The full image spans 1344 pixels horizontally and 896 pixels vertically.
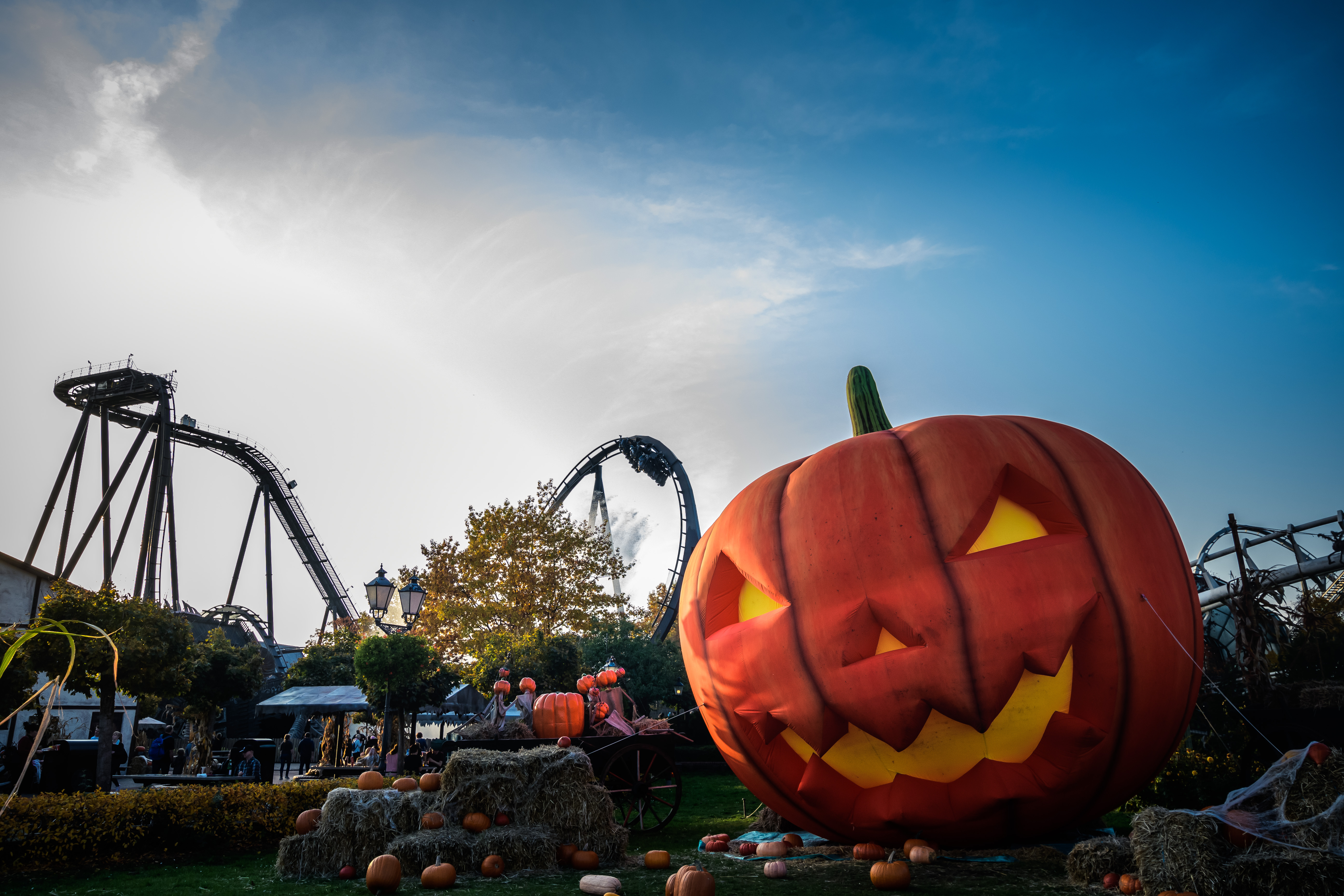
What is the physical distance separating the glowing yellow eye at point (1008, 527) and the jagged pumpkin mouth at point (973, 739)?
2.62 ft

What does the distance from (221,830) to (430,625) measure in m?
18.6

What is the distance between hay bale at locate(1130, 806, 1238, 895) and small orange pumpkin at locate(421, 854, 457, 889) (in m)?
4.61

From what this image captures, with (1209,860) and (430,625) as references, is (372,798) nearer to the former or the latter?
(1209,860)

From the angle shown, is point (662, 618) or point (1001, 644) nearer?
point (1001, 644)

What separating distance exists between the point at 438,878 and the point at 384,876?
0.40 metres

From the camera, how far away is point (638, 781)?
9.12 m

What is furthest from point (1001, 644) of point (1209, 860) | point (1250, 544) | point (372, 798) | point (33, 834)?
point (1250, 544)

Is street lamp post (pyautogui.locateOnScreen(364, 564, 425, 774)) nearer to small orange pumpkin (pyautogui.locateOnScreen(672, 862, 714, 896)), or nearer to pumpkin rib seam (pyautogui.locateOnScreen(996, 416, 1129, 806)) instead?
small orange pumpkin (pyautogui.locateOnScreen(672, 862, 714, 896))

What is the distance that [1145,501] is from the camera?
6.02m

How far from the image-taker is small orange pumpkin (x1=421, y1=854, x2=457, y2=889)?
5.99 m

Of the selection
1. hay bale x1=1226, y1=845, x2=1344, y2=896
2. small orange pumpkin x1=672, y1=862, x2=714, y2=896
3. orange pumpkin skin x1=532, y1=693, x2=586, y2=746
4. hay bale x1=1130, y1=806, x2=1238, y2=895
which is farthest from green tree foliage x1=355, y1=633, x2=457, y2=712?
hay bale x1=1226, y1=845, x2=1344, y2=896

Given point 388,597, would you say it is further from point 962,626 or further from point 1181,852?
point 1181,852

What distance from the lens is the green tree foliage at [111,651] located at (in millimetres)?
11305

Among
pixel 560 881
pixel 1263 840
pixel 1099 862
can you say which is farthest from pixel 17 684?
pixel 1263 840
